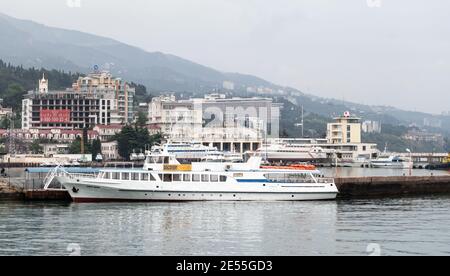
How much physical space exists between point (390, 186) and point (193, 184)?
11465mm

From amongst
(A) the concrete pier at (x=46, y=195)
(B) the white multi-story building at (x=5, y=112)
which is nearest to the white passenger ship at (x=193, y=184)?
(A) the concrete pier at (x=46, y=195)

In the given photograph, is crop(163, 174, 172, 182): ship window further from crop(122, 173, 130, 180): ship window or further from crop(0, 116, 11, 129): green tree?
crop(0, 116, 11, 129): green tree

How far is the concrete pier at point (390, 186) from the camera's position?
147ft

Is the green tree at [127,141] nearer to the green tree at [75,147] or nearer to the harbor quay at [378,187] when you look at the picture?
the green tree at [75,147]

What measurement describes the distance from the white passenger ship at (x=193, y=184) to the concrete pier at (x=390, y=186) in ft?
13.4

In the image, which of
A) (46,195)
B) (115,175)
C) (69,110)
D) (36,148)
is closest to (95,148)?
(36,148)

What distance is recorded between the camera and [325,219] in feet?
108

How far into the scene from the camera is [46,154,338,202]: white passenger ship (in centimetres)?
3953

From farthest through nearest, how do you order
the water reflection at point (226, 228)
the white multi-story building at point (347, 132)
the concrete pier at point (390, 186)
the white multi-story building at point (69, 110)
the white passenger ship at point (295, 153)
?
1. the white multi-story building at point (347, 132)
2. the white multi-story building at point (69, 110)
3. the white passenger ship at point (295, 153)
4. the concrete pier at point (390, 186)
5. the water reflection at point (226, 228)

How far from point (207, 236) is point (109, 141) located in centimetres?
7357

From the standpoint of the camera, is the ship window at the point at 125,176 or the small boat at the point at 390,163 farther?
the small boat at the point at 390,163

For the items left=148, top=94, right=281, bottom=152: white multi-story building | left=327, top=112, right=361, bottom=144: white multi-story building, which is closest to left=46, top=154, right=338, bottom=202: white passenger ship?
left=148, top=94, right=281, bottom=152: white multi-story building

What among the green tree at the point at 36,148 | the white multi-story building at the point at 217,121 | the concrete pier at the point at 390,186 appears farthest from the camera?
the white multi-story building at the point at 217,121
